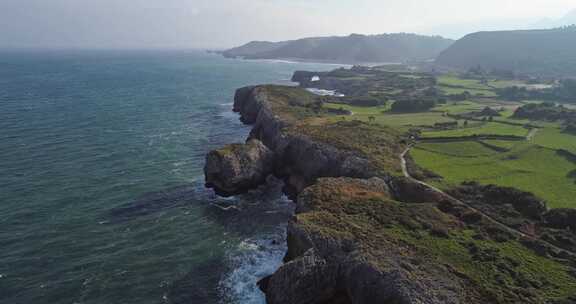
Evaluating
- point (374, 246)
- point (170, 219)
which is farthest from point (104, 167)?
point (374, 246)

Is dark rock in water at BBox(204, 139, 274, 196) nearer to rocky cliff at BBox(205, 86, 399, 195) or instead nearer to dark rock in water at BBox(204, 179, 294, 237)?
rocky cliff at BBox(205, 86, 399, 195)

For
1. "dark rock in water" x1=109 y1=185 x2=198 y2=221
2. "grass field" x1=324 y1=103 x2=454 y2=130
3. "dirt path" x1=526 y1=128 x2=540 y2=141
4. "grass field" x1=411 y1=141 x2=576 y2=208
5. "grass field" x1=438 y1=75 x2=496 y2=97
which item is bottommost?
"dark rock in water" x1=109 y1=185 x2=198 y2=221

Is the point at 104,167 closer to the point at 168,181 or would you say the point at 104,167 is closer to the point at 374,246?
the point at 168,181

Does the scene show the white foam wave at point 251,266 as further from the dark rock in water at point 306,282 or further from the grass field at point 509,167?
the grass field at point 509,167

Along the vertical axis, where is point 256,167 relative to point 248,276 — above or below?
above

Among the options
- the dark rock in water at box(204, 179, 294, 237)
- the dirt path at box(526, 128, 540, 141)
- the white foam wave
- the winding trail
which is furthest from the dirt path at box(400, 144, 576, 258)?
the dirt path at box(526, 128, 540, 141)

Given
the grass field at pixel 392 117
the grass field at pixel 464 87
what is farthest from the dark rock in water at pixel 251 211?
the grass field at pixel 464 87

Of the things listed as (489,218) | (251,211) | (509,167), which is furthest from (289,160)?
(509,167)

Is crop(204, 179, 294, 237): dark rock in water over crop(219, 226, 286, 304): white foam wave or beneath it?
over
